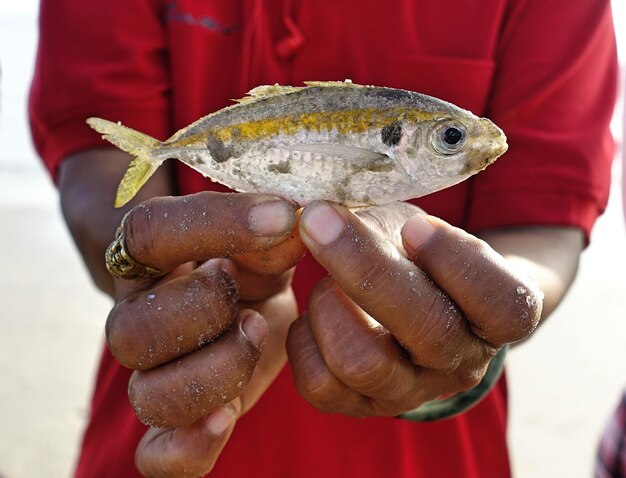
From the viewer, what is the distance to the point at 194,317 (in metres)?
1.62

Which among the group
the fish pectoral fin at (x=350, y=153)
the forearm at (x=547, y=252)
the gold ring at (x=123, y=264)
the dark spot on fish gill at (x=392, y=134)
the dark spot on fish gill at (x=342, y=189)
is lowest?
the forearm at (x=547, y=252)

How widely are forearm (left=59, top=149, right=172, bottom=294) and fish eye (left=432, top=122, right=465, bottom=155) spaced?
1.17 metres

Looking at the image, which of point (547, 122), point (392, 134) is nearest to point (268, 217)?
point (392, 134)

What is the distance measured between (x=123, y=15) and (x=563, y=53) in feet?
5.19

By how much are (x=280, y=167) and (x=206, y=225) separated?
0.72ft


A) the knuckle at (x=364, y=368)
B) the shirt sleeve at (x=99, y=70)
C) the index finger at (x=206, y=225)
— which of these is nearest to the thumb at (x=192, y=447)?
the knuckle at (x=364, y=368)

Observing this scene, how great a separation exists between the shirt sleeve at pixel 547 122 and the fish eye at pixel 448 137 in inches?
35.7

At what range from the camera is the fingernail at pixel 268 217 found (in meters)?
1.47

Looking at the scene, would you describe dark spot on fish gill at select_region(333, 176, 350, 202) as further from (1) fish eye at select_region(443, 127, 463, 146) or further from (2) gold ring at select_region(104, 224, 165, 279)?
(2) gold ring at select_region(104, 224, 165, 279)

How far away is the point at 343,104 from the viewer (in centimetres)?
144

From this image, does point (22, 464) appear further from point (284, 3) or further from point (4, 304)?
point (284, 3)

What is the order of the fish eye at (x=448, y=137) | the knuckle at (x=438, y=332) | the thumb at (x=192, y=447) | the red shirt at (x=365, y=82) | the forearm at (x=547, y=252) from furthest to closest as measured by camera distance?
the red shirt at (x=365, y=82) → the forearm at (x=547, y=252) → the thumb at (x=192, y=447) → the knuckle at (x=438, y=332) → the fish eye at (x=448, y=137)

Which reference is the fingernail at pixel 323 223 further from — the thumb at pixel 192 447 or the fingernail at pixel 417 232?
the thumb at pixel 192 447

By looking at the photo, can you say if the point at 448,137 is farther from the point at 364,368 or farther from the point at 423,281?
the point at 364,368
